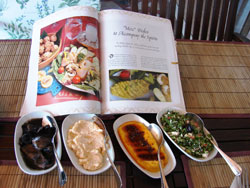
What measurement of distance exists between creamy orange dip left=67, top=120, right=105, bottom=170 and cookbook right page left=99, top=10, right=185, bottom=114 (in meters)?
0.08

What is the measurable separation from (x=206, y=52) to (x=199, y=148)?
0.53 metres

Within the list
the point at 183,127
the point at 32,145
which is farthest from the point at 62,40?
the point at 183,127

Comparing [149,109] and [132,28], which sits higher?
[132,28]

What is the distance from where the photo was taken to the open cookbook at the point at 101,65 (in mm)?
708

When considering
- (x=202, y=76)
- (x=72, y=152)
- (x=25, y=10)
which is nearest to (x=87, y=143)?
(x=72, y=152)

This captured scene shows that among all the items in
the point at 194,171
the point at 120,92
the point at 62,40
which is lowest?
the point at 194,171

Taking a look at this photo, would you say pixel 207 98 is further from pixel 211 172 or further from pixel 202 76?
pixel 211 172

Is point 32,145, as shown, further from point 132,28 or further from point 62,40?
point 132,28

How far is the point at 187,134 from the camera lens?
26.4 inches

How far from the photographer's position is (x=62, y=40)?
2.62 ft

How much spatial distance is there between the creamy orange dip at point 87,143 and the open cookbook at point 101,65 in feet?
0.18

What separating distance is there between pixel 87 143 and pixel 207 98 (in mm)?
482

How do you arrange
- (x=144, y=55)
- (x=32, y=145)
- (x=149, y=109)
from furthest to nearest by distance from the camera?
(x=144, y=55) < (x=149, y=109) < (x=32, y=145)

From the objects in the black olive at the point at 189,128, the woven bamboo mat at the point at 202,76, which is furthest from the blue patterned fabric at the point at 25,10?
the black olive at the point at 189,128
